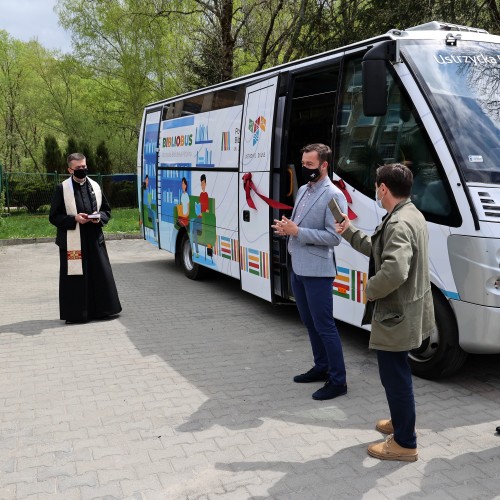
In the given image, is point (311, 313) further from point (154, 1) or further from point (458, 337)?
point (154, 1)

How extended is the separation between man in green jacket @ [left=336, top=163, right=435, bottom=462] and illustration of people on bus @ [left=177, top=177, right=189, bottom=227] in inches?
239

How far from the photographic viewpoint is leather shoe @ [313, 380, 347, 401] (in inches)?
181

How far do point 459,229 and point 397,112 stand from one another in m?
1.16

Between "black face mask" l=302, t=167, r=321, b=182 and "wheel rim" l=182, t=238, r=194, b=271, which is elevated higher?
"black face mask" l=302, t=167, r=321, b=182

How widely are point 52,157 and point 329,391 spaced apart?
25423mm

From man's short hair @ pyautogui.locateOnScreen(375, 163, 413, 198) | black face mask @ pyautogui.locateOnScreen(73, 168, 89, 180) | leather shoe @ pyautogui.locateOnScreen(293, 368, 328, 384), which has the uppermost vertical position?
black face mask @ pyautogui.locateOnScreen(73, 168, 89, 180)

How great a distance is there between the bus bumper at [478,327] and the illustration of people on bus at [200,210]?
4.76 m

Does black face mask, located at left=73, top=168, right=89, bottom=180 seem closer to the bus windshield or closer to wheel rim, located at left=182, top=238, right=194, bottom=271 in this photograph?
wheel rim, located at left=182, top=238, right=194, bottom=271

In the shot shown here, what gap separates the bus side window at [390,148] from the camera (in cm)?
462

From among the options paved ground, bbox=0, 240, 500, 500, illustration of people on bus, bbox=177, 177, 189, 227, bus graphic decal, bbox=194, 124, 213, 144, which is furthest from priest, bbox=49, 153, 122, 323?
illustration of people on bus, bbox=177, 177, 189, 227

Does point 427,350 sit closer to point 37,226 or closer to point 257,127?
point 257,127

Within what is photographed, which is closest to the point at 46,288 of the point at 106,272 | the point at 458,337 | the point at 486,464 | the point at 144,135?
the point at 106,272

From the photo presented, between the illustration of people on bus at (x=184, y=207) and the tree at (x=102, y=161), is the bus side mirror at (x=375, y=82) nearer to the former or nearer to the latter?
the illustration of people on bus at (x=184, y=207)

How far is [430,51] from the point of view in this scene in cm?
491
